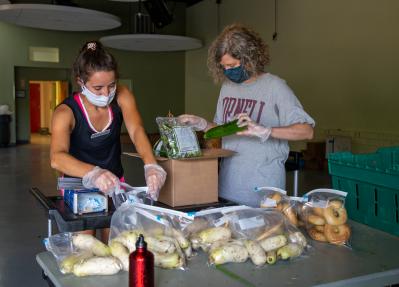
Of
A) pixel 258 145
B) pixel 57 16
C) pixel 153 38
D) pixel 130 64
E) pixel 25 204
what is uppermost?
pixel 57 16

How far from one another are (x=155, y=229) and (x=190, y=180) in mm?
487

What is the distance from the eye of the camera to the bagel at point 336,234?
60.3 inches

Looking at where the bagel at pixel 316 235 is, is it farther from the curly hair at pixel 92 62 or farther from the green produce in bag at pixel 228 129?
the curly hair at pixel 92 62

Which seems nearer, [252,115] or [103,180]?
[103,180]

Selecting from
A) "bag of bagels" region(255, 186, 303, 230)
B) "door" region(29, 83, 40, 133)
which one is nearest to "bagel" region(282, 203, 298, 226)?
"bag of bagels" region(255, 186, 303, 230)

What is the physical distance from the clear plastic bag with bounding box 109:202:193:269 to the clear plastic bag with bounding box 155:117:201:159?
1.41 feet

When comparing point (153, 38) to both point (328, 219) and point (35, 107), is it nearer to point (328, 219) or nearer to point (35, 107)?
point (35, 107)

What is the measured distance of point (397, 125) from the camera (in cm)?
682

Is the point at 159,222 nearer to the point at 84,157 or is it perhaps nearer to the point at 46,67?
the point at 84,157

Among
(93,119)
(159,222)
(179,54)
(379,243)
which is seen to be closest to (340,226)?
(379,243)

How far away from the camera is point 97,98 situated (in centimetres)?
188

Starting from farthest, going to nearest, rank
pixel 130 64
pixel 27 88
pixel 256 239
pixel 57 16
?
pixel 130 64, pixel 27 88, pixel 57 16, pixel 256 239

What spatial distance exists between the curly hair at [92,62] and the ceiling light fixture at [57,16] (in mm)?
6190

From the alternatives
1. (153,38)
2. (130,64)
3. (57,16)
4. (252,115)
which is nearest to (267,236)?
(252,115)
